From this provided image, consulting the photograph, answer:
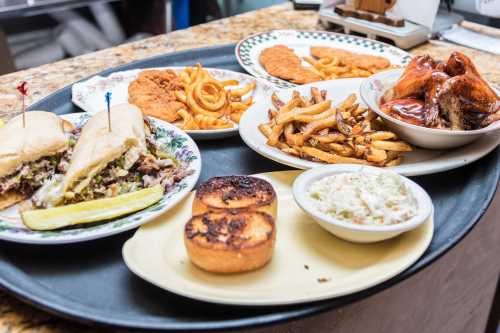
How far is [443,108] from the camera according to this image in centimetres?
139

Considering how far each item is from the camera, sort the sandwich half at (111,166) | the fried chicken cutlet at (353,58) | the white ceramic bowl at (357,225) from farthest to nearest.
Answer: the fried chicken cutlet at (353,58), the sandwich half at (111,166), the white ceramic bowl at (357,225)

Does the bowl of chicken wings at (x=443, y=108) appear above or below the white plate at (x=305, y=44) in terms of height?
above

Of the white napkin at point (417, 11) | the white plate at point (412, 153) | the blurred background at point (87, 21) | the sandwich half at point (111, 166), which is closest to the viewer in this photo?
the sandwich half at point (111, 166)

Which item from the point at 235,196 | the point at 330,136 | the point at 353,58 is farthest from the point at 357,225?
the point at 353,58

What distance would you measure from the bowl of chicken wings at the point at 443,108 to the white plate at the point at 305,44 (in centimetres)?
70

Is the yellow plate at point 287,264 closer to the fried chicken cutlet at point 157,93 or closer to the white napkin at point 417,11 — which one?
the fried chicken cutlet at point 157,93

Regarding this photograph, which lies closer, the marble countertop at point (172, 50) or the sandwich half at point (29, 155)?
the sandwich half at point (29, 155)

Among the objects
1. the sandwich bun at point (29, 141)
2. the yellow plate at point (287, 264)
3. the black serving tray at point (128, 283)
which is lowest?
the black serving tray at point (128, 283)

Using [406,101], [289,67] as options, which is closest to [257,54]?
[289,67]

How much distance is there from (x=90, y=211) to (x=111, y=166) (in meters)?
0.17

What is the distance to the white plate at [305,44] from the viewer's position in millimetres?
2121

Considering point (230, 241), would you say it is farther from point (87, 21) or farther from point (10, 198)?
point (87, 21)

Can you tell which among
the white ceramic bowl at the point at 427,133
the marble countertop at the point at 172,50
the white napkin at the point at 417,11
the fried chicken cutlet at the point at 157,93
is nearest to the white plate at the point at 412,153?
the white ceramic bowl at the point at 427,133

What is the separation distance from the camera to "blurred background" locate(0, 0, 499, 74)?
3161 millimetres
